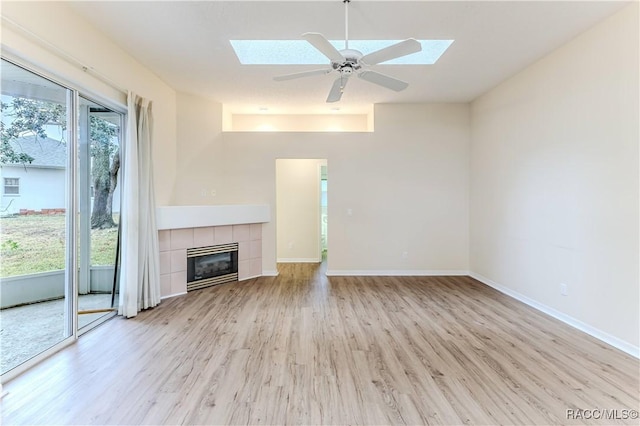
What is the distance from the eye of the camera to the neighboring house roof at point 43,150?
238cm

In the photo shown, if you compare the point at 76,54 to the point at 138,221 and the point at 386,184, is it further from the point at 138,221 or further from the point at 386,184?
the point at 386,184

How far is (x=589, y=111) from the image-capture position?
293 centimetres

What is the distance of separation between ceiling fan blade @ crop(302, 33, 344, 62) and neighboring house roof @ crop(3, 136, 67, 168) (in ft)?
8.00

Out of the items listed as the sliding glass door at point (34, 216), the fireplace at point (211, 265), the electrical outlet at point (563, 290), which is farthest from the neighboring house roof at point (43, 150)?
the electrical outlet at point (563, 290)

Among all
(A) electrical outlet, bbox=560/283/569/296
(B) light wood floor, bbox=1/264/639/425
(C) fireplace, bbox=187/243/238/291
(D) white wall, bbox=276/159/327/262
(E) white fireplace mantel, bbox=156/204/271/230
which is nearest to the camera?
(B) light wood floor, bbox=1/264/639/425

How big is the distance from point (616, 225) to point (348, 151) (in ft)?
11.9

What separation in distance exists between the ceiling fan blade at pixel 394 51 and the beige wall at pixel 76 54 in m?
2.58

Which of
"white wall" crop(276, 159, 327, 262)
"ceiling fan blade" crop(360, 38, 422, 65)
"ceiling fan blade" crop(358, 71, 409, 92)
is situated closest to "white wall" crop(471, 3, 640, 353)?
"ceiling fan blade" crop(358, 71, 409, 92)

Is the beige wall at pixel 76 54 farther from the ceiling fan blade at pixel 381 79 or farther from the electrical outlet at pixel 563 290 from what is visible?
the electrical outlet at pixel 563 290

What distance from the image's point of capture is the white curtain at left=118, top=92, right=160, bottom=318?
3.32 metres

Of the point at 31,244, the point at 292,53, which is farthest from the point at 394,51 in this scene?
the point at 31,244

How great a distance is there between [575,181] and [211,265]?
4.91 meters

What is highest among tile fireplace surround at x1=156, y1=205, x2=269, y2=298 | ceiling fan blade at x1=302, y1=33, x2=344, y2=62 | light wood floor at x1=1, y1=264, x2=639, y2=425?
ceiling fan blade at x1=302, y1=33, x2=344, y2=62

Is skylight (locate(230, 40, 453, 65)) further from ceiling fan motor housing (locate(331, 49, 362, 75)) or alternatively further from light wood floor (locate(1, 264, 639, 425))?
light wood floor (locate(1, 264, 639, 425))
